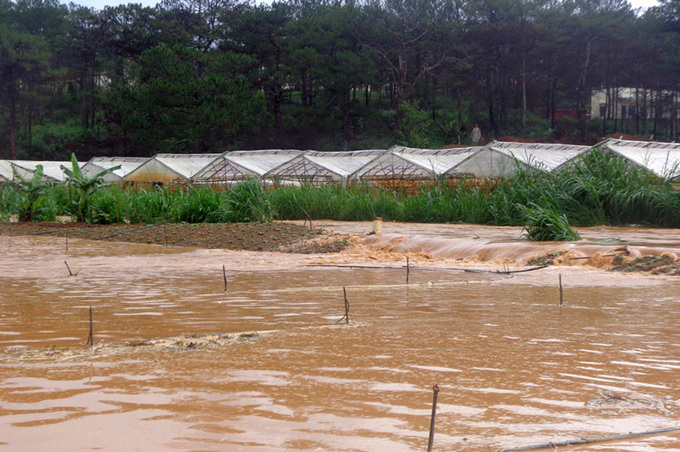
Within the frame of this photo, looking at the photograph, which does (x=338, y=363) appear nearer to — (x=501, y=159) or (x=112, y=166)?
(x=501, y=159)

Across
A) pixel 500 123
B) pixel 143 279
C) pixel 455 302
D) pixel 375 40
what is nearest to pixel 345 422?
pixel 455 302

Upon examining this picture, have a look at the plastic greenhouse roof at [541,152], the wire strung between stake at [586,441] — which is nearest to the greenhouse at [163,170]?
the plastic greenhouse roof at [541,152]

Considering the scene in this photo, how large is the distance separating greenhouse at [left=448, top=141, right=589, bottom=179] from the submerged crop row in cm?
452

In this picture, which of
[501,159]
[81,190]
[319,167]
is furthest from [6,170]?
[501,159]

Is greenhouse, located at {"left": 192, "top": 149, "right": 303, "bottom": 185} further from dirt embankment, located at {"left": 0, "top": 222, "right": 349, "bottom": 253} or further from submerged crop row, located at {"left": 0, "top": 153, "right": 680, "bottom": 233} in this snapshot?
dirt embankment, located at {"left": 0, "top": 222, "right": 349, "bottom": 253}

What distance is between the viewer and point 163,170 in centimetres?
A: 2839

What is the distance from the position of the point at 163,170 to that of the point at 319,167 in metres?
6.67

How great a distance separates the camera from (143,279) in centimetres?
778

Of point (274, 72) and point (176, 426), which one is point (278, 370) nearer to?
point (176, 426)

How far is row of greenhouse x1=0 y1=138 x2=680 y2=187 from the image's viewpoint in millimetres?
20359

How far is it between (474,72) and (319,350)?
40646mm

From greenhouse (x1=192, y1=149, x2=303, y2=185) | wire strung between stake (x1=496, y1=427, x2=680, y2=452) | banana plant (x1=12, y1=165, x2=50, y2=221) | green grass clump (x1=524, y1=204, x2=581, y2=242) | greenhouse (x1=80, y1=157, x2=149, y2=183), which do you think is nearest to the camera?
wire strung between stake (x1=496, y1=427, x2=680, y2=452)

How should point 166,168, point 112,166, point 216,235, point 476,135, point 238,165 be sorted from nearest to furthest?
1. point 216,235
2. point 238,165
3. point 166,168
4. point 112,166
5. point 476,135

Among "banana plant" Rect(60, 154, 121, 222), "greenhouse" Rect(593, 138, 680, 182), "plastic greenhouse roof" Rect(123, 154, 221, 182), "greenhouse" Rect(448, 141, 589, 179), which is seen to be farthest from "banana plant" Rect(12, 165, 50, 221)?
"greenhouse" Rect(593, 138, 680, 182)
